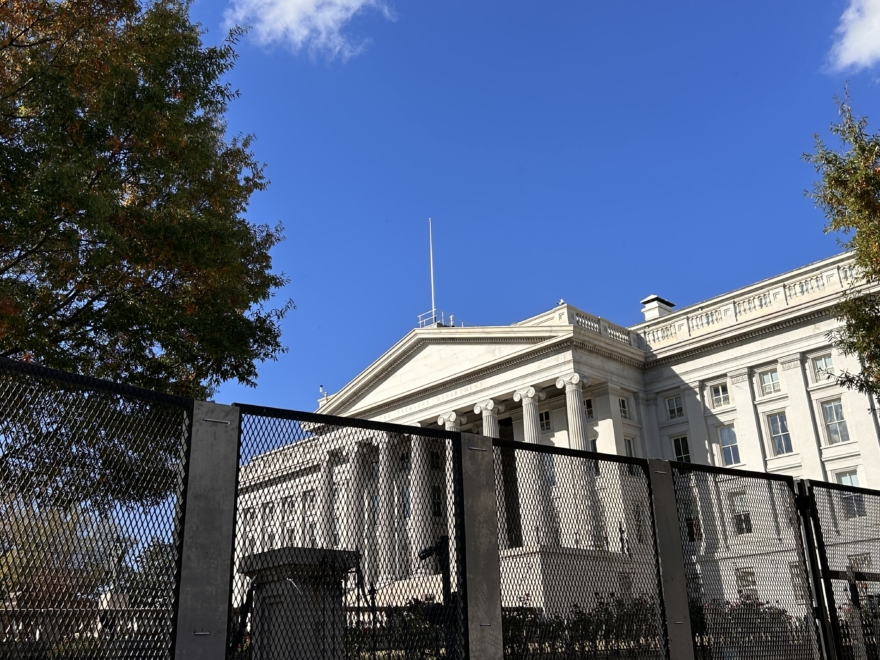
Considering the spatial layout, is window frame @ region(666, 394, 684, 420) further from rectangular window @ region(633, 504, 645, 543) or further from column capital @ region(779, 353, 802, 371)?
rectangular window @ region(633, 504, 645, 543)

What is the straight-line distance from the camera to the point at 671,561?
6965 millimetres

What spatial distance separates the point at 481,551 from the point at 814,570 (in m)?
4.32

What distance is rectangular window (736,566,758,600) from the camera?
24.6ft

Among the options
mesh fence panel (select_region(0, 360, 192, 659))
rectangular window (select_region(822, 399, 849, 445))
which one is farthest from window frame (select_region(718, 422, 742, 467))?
mesh fence panel (select_region(0, 360, 192, 659))

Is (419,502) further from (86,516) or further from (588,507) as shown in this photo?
(86,516)

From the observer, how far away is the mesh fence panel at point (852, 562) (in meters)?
8.41

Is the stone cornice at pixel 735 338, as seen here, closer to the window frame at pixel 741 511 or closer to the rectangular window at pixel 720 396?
the rectangular window at pixel 720 396

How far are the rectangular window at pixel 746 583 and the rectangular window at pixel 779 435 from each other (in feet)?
129

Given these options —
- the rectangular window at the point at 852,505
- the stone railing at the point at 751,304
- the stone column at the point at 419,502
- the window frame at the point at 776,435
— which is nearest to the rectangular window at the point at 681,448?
the window frame at the point at 776,435

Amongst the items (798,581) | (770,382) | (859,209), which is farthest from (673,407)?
(798,581)

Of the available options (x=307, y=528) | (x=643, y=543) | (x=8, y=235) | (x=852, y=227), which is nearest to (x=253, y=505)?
(x=307, y=528)

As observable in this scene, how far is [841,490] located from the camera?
927 centimetres

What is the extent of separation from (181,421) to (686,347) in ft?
150

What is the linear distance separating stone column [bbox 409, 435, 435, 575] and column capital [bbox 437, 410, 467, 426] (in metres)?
44.6
